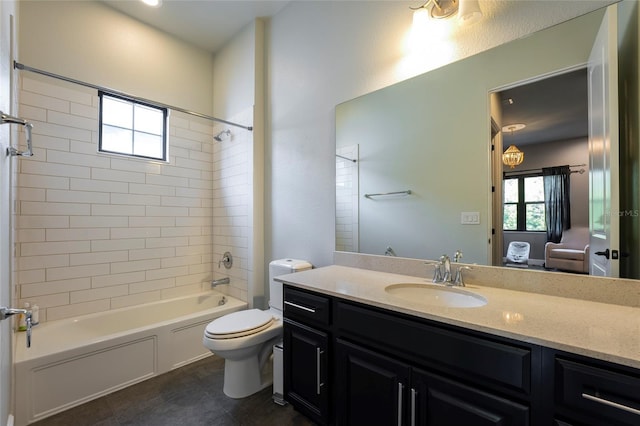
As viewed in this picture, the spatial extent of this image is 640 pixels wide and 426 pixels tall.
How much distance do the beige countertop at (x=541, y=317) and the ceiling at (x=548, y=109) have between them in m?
0.73

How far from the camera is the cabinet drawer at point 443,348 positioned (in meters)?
0.89

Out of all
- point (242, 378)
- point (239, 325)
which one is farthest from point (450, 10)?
point (242, 378)

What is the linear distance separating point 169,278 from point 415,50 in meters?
2.99

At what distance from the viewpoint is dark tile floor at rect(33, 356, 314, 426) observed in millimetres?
1688

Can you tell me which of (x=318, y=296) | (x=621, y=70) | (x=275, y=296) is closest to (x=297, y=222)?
(x=275, y=296)

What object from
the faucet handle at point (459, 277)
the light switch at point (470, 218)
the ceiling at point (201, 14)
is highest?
the ceiling at point (201, 14)

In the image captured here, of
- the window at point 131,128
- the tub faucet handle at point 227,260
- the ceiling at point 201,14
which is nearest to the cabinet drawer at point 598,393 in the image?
the tub faucet handle at point 227,260

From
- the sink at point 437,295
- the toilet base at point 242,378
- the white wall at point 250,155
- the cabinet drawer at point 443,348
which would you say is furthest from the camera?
the white wall at point 250,155

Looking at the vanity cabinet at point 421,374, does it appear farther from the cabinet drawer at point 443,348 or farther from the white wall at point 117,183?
the white wall at point 117,183

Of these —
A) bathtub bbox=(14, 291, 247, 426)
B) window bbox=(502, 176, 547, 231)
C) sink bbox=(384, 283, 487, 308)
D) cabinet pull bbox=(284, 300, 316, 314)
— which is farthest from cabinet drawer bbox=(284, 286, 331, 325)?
bathtub bbox=(14, 291, 247, 426)

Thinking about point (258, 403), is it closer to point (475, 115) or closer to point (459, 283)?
point (459, 283)

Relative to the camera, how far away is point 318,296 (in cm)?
147

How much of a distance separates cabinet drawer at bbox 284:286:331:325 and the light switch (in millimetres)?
860

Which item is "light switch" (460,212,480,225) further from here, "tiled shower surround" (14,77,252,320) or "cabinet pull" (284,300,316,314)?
"tiled shower surround" (14,77,252,320)
